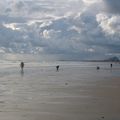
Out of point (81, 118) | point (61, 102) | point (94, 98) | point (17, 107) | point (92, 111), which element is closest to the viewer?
point (81, 118)

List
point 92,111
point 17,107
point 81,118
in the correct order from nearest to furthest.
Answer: point 81,118 < point 92,111 < point 17,107

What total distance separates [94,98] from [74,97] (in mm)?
1347

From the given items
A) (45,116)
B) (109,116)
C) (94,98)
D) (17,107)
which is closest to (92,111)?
(109,116)

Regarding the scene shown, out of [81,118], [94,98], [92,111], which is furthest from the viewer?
[94,98]

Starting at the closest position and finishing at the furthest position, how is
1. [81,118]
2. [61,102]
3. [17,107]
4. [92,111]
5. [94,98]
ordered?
[81,118] < [92,111] < [17,107] < [61,102] < [94,98]

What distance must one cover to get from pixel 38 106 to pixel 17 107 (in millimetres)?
1079

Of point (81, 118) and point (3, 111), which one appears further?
point (3, 111)

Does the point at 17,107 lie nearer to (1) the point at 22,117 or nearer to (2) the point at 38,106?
(2) the point at 38,106

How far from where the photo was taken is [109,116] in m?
16.3

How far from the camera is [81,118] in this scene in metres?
15.9

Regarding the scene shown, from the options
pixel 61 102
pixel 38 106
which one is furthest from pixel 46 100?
pixel 38 106

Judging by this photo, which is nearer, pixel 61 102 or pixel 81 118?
pixel 81 118

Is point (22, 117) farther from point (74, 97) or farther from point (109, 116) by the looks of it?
point (74, 97)

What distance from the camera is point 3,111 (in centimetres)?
1773
